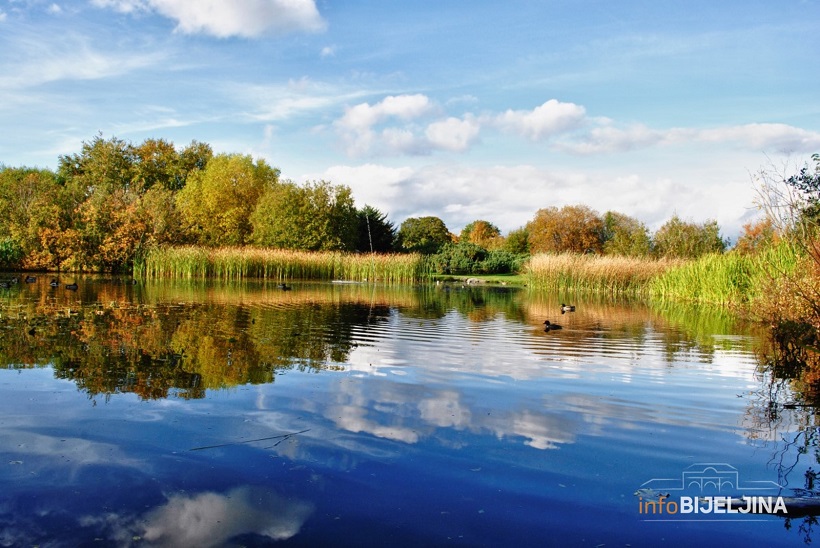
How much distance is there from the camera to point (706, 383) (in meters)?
Answer: 8.60

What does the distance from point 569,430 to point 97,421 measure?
14.3 ft

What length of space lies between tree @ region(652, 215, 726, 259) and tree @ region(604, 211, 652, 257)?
1.05 meters

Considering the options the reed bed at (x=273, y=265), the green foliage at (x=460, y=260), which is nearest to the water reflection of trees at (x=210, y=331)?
the reed bed at (x=273, y=265)

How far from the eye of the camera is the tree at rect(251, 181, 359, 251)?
52.1 meters

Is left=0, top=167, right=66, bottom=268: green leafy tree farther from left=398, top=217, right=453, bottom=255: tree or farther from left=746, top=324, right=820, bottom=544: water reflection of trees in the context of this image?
left=746, top=324, right=820, bottom=544: water reflection of trees

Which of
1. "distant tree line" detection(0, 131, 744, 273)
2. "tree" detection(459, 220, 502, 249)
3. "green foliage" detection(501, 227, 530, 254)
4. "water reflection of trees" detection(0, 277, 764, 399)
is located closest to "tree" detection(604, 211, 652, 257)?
"distant tree line" detection(0, 131, 744, 273)

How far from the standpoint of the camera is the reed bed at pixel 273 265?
→ 38.2 meters

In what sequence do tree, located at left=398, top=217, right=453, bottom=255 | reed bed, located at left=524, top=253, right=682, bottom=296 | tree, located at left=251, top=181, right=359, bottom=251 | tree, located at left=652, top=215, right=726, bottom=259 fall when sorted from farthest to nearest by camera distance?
1. tree, located at left=398, top=217, right=453, bottom=255
2. tree, located at left=251, top=181, right=359, bottom=251
3. tree, located at left=652, top=215, right=726, bottom=259
4. reed bed, located at left=524, top=253, right=682, bottom=296

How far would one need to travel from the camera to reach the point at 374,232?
204ft

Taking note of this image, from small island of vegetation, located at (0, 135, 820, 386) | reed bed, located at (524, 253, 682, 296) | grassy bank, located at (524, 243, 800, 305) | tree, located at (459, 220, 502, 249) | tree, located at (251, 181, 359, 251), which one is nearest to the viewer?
small island of vegetation, located at (0, 135, 820, 386)

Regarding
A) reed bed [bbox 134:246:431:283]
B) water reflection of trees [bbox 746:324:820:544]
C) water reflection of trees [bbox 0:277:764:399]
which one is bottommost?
water reflection of trees [bbox 746:324:820:544]

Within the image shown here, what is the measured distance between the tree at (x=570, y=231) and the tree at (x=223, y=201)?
25.2m

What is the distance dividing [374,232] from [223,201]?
14587 mm

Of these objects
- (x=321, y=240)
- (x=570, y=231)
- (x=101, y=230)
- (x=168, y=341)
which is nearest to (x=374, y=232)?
(x=321, y=240)
